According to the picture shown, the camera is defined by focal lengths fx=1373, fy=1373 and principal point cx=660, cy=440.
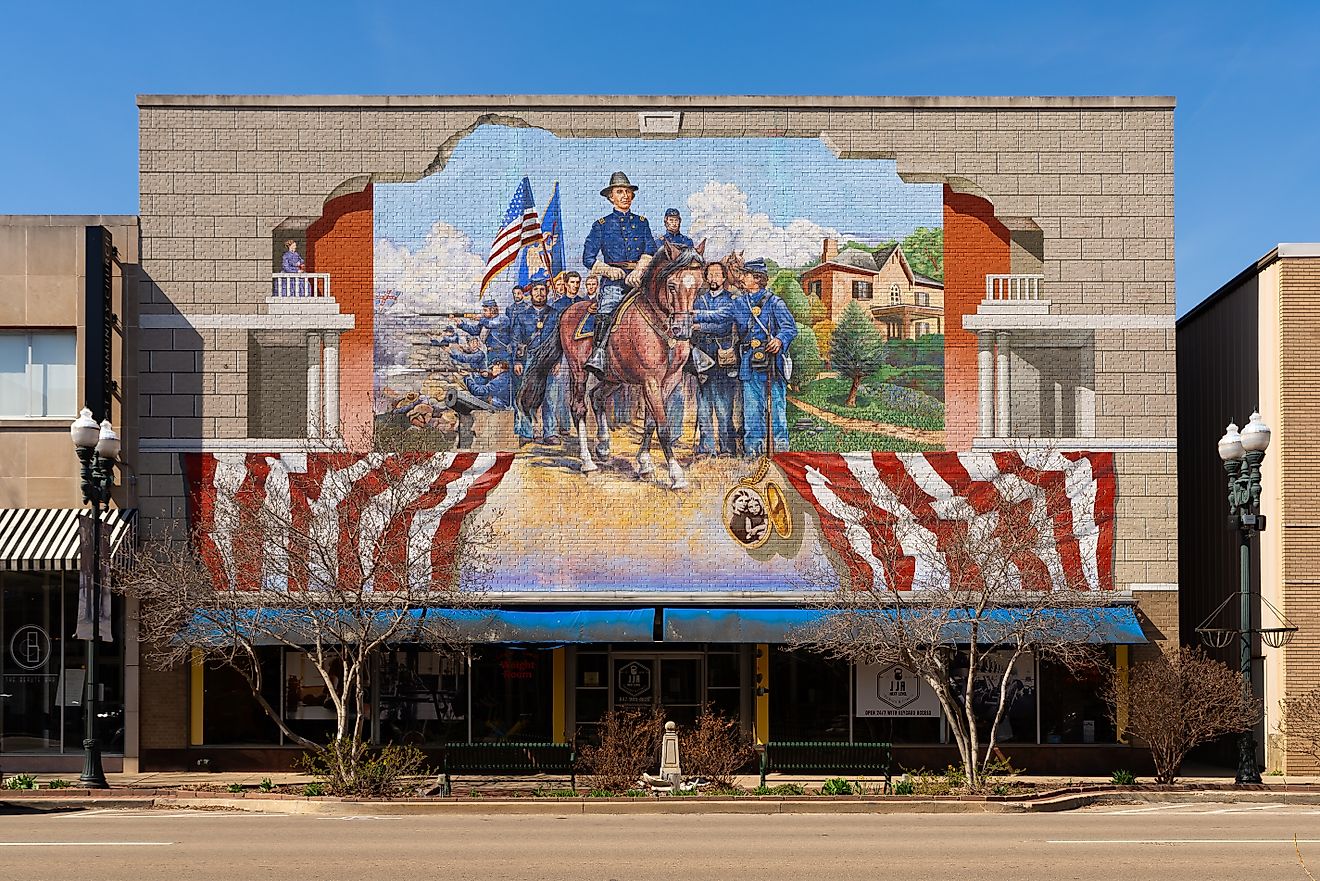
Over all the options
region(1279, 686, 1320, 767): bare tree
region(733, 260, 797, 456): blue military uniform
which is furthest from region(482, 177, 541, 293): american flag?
region(1279, 686, 1320, 767): bare tree

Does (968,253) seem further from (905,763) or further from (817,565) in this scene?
(905,763)

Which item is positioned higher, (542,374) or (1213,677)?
(542,374)

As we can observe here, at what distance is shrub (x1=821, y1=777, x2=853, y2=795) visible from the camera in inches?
827

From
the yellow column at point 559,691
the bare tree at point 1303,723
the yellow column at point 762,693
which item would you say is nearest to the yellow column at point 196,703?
the yellow column at point 559,691

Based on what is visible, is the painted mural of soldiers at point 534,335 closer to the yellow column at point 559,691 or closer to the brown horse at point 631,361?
the brown horse at point 631,361

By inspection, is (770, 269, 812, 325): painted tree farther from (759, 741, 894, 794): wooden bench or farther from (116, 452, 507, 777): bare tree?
(759, 741, 894, 794): wooden bench

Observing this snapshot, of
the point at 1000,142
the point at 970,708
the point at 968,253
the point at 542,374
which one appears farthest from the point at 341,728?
the point at 1000,142

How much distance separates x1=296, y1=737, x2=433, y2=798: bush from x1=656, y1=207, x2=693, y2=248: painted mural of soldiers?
34.0 feet

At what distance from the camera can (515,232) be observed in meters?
25.8

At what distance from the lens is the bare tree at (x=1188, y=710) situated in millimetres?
22828

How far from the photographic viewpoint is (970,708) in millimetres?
21500

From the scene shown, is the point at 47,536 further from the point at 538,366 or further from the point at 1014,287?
the point at 1014,287

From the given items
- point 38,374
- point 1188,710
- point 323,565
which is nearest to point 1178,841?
point 1188,710

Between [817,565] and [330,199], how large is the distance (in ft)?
37.5
